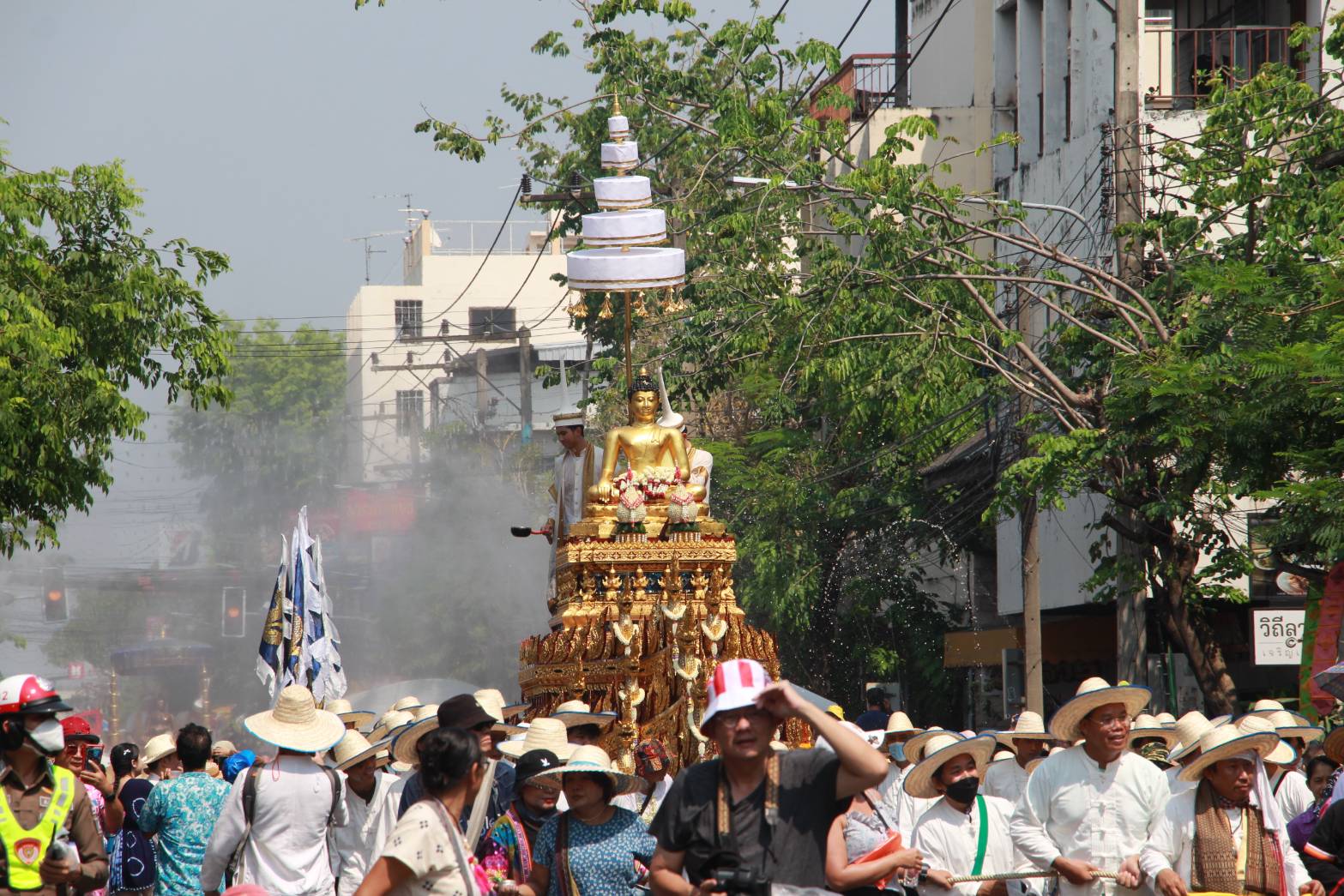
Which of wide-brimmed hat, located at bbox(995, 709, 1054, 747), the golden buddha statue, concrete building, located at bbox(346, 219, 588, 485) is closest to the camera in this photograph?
wide-brimmed hat, located at bbox(995, 709, 1054, 747)

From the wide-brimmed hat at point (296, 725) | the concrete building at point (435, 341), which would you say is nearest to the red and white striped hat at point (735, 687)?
the wide-brimmed hat at point (296, 725)

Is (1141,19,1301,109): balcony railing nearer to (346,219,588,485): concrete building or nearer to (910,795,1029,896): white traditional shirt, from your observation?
(910,795,1029,896): white traditional shirt

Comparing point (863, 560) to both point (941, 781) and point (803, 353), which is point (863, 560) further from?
point (941, 781)

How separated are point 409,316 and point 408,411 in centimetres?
350

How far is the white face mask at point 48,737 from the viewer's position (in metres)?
7.49

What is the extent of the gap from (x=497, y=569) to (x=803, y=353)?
37029 millimetres

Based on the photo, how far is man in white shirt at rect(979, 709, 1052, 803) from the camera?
472 inches

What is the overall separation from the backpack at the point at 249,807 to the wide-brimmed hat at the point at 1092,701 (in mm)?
3442

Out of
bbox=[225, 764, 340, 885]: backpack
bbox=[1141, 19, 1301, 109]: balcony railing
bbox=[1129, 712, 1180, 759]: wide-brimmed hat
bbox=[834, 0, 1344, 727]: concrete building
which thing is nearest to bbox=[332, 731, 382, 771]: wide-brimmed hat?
bbox=[225, 764, 340, 885]: backpack

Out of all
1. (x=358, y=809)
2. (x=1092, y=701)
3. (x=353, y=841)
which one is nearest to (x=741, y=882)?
(x=1092, y=701)

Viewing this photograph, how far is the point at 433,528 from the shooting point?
61.4 m

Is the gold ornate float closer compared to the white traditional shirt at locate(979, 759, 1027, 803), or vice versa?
the white traditional shirt at locate(979, 759, 1027, 803)

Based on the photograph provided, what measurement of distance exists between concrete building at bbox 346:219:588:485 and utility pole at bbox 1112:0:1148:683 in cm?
4356

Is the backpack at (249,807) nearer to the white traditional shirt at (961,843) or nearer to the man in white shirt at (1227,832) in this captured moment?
the white traditional shirt at (961,843)
